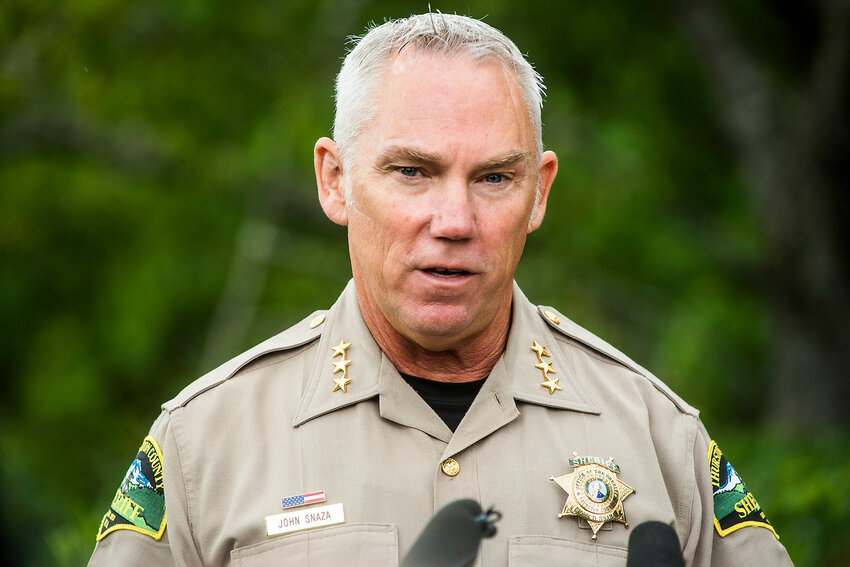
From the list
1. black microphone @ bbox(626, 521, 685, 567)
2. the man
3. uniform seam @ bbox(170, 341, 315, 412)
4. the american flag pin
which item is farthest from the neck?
black microphone @ bbox(626, 521, 685, 567)

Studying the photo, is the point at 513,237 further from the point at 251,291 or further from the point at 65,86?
the point at 251,291

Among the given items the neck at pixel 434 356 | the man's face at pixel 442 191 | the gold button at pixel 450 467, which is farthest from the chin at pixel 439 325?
the gold button at pixel 450 467

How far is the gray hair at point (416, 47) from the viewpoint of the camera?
2.93m

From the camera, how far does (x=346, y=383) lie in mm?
3002

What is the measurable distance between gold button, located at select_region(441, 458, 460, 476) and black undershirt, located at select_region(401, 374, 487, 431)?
0.64ft

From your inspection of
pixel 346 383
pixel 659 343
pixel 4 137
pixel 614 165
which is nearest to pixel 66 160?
pixel 4 137

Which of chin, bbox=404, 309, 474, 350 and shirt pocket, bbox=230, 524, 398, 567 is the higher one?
chin, bbox=404, 309, 474, 350

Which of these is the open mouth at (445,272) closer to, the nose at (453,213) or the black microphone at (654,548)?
the nose at (453,213)

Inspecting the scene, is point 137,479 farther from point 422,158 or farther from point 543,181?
point 543,181

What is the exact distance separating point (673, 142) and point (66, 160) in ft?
16.7

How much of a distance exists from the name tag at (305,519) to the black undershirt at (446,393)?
41cm

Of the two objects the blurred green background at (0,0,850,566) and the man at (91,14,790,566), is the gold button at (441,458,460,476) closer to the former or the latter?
the man at (91,14,790,566)

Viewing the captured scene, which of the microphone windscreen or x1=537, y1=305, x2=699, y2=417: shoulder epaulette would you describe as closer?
the microphone windscreen

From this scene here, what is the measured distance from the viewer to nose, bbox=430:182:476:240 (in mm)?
2781
